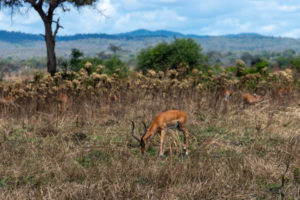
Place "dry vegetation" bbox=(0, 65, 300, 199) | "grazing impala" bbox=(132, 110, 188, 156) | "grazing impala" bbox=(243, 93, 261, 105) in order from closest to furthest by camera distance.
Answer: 1. "dry vegetation" bbox=(0, 65, 300, 199)
2. "grazing impala" bbox=(132, 110, 188, 156)
3. "grazing impala" bbox=(243, 93, 261, 105)

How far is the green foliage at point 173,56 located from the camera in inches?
670

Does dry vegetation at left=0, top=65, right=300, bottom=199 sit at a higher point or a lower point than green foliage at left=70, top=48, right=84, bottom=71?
lower

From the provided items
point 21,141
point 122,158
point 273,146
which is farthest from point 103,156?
point 273,146

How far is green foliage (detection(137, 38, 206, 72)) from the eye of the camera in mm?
17016

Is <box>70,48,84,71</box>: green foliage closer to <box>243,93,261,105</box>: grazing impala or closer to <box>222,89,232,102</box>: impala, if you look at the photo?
<box>222,89,232,102</box>: impala

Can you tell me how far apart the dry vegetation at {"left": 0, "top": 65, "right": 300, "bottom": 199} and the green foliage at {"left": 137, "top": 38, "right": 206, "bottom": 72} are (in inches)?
193

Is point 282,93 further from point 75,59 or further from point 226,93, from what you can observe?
point 75,59

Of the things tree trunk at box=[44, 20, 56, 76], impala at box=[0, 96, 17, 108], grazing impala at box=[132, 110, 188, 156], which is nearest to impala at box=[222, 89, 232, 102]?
grazing impala at box=[132, 110, 188, 156]

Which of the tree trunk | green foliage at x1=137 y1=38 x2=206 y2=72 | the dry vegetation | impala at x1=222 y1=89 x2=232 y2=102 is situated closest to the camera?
the dry vegetation

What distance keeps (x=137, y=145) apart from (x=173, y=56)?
10469 mm

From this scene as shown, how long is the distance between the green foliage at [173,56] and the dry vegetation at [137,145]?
4905mm

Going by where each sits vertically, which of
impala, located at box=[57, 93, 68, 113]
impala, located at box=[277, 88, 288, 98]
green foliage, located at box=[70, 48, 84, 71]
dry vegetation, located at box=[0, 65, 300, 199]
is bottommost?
dry vegetation, located at box=[0, 65, 300, 199]

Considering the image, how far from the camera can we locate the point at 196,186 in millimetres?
4746

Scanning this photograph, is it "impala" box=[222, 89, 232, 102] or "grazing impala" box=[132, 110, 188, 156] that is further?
"impala" box=[222, 89, 232, 102]
